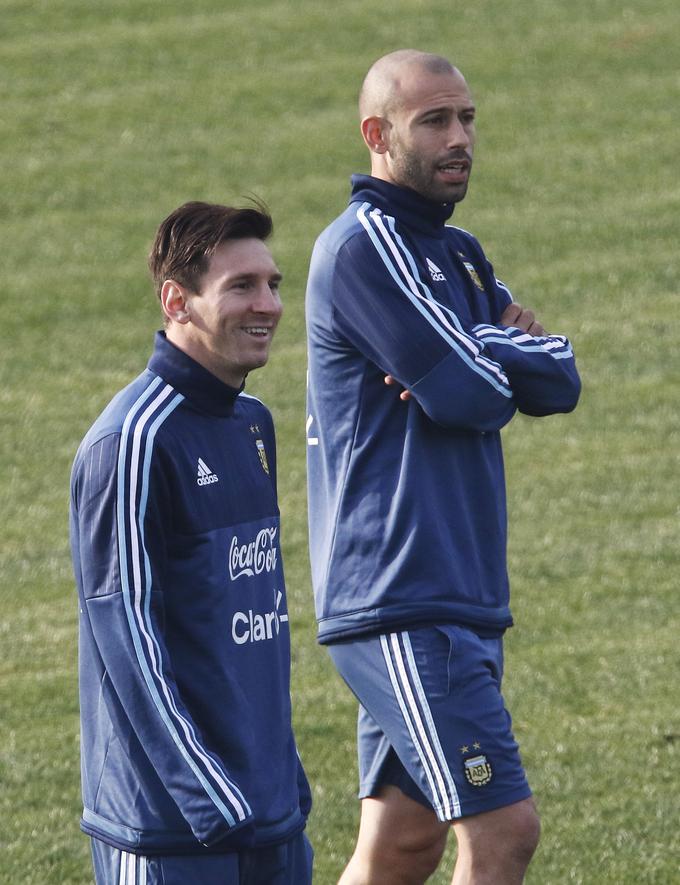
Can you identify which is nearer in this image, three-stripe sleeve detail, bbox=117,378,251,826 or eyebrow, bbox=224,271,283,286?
three-stripe sleeve detail, bbox=117,378,251,826

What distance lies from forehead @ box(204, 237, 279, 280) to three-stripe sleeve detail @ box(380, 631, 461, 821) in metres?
1.13

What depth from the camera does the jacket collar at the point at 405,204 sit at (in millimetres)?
4566

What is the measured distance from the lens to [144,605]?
3.37m

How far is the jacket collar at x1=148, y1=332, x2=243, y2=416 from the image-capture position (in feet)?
11.8

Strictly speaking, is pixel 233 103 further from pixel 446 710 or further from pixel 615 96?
pixel 446 710

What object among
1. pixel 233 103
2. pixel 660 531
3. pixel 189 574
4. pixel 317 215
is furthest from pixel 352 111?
pixel 189 574

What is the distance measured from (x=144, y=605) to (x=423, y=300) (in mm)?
1398

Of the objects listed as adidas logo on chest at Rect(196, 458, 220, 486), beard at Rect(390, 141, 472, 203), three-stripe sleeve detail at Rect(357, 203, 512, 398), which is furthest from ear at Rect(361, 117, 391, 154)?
adidas logo on chest at Rect(196, 458, 220, 486)

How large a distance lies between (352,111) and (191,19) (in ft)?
12.5

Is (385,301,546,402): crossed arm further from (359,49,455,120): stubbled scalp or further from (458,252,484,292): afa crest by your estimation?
(359,49,455,120): stubbled scalp

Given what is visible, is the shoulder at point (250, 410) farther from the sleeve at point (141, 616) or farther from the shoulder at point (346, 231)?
the shoulder at point (346, 231)

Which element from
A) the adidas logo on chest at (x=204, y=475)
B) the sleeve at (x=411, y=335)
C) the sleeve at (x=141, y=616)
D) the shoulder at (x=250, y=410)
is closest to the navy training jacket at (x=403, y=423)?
the sleeve at (x=411, y=335)

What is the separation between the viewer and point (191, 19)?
20578 mm

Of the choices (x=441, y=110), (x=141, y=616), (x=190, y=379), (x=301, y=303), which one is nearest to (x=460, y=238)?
(x=441, y=110)
